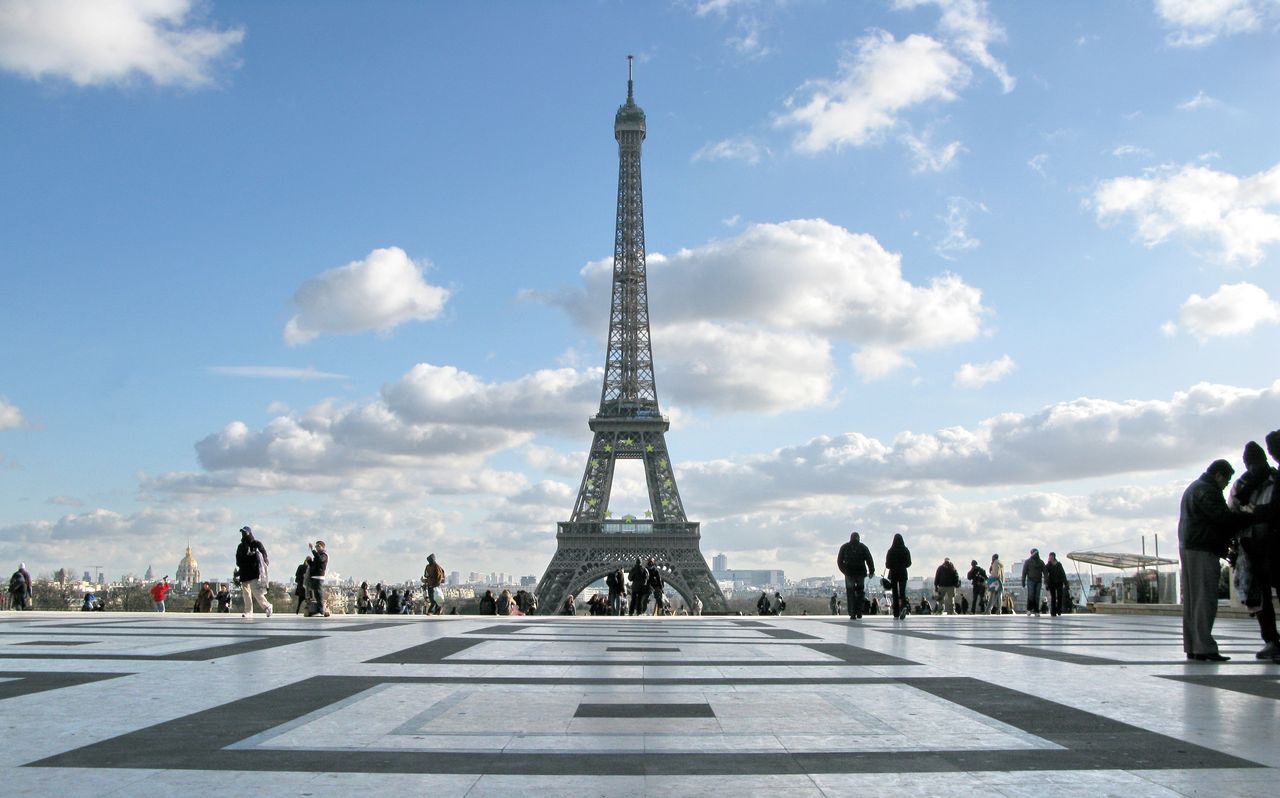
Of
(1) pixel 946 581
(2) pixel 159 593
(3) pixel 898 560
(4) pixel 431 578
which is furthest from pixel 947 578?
(2) pixel 159 593

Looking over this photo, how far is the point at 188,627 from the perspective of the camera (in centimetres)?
1653

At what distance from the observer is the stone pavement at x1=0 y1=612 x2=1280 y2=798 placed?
14.5ft

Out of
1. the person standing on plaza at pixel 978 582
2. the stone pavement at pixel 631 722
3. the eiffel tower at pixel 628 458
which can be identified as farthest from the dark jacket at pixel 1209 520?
the eiffel tower at pixel 628 458

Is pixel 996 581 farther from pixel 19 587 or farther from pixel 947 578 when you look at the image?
pixel 19 587

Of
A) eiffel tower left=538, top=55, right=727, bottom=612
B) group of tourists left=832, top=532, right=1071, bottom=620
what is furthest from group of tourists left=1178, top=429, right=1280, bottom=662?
eiffel tower left=538, top=55, right=727, bottom=612

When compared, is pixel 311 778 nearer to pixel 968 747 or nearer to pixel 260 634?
pixel 968 747

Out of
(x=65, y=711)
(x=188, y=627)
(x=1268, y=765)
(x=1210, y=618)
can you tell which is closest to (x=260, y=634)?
(x=188, y=627)

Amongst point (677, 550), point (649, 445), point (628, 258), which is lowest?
point (677, 550)

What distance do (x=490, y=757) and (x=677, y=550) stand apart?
65496 mm

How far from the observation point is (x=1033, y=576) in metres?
25.3

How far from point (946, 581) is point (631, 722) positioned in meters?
22.2

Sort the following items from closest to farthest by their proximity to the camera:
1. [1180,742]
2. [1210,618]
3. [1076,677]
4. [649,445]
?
[1180,742], [1076,677], [1210,618], [649,445]

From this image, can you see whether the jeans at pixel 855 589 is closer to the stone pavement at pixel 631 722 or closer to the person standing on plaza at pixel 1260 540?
the stone pavement at pixel 631 722

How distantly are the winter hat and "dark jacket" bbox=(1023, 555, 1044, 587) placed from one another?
624 inches
